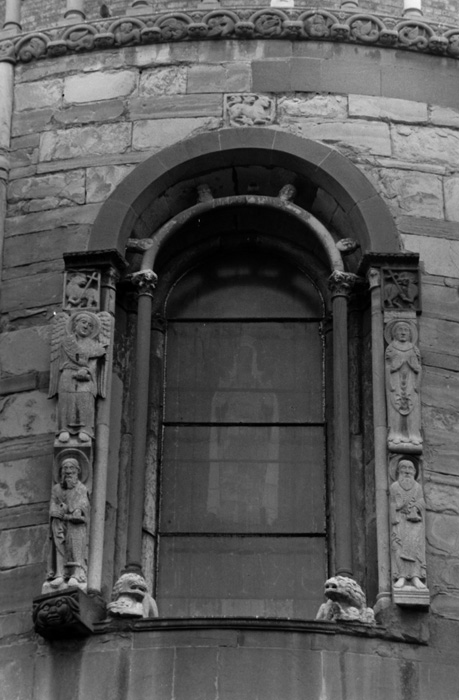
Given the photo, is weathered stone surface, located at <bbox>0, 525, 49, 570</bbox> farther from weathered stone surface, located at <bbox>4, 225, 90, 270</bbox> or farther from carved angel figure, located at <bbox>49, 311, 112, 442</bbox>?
weathered stone surface, located at <bbox>4, 225, 90, 270</bbox>

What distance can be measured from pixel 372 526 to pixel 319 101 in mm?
3970

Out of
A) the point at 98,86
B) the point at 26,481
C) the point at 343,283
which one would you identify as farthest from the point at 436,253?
the point at 26,481

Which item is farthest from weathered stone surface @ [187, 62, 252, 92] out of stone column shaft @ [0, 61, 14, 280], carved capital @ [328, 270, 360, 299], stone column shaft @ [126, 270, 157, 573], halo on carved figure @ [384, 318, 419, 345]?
halo on carved figure @ [384, 318, 419, 345]

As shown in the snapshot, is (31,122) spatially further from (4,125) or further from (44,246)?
(44,246)

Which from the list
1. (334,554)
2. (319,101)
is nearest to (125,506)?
(334,554)

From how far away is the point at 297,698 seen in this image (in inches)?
583

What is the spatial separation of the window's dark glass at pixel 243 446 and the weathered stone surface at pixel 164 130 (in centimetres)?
112

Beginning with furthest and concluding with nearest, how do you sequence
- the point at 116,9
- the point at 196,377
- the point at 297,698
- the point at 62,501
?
the point at 116,9 → the point at 196,377 → the point at 62,501 → the point at 297,698

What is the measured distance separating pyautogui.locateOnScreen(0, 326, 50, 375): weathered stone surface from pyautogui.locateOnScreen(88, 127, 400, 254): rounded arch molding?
0.86 metres

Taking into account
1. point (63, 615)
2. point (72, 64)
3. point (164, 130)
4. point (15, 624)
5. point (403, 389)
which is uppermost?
point (72, 64)

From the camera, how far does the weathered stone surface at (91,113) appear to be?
17906mm

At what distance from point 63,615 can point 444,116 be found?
5700mm

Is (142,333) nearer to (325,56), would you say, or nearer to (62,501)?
(62,501)

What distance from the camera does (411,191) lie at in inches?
686
